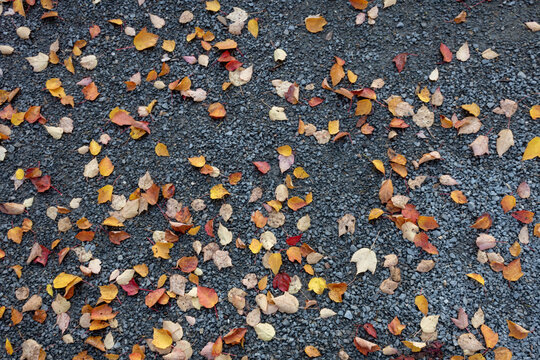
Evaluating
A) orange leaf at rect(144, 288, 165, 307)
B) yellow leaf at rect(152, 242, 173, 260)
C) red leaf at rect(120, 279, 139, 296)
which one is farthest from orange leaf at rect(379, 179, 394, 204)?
red leaf at rect(120, 279, 139, 296)

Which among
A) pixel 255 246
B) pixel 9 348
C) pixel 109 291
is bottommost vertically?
pixel 9 348

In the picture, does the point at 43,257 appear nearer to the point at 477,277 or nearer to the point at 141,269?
the point at 141,269

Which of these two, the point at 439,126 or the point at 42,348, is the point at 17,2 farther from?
the point at 439,126

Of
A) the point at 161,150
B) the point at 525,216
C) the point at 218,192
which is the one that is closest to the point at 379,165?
the point at 525,216

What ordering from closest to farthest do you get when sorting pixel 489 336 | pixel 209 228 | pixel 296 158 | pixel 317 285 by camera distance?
pixel 489 336 < pixel 317 285 < pixel 209 228 < pixel 296 158

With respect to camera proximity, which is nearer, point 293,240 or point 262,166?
point 293,240

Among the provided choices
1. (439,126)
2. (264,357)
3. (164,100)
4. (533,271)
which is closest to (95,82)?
(164,100)
